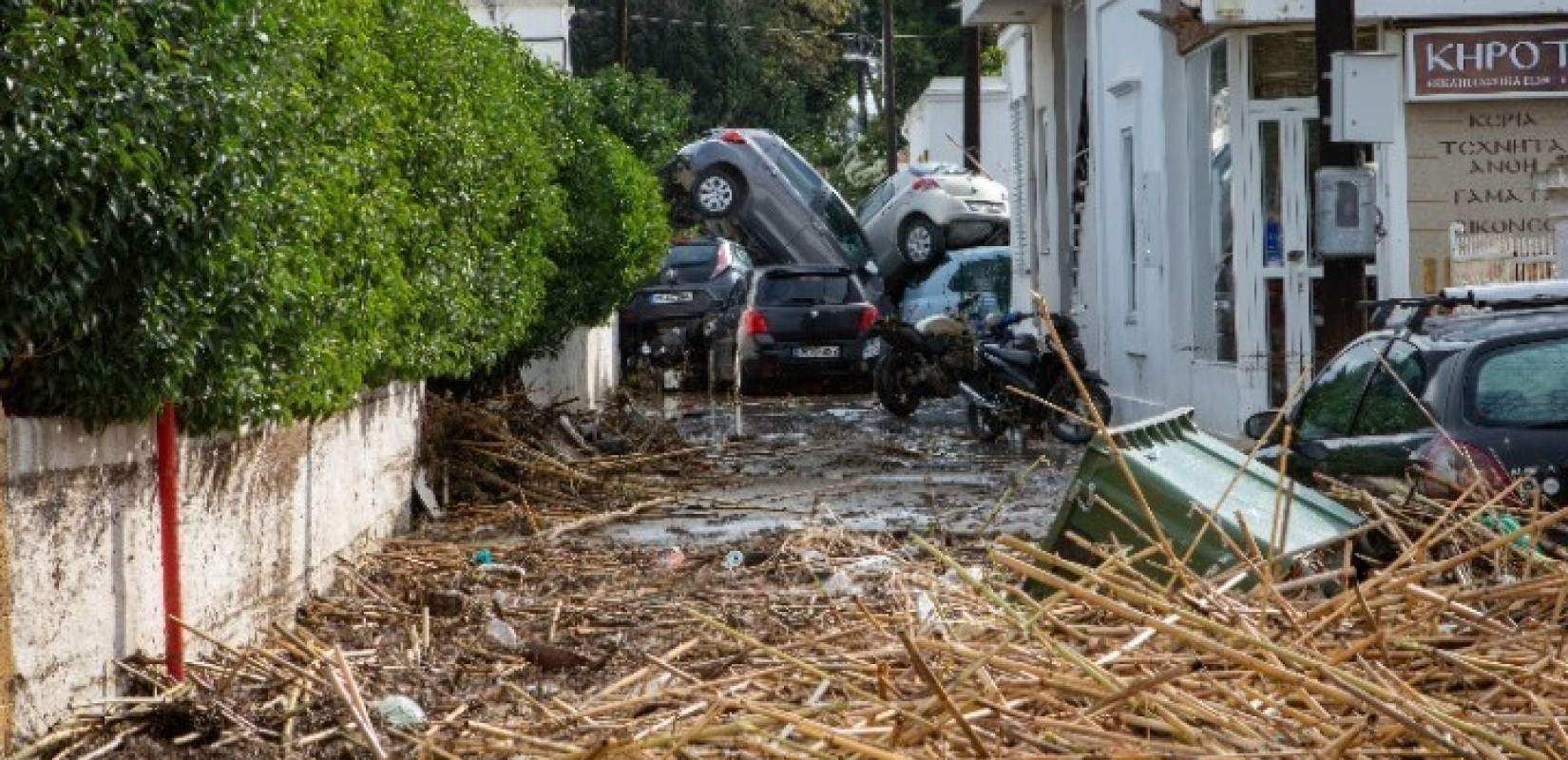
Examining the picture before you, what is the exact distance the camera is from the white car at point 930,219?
1630 inches

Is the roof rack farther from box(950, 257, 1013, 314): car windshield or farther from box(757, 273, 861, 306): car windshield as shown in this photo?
box(950, 257, 1013, 314): car windshield

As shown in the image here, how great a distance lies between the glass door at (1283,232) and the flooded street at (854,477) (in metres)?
1.91

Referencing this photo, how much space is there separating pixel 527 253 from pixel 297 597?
293 inches

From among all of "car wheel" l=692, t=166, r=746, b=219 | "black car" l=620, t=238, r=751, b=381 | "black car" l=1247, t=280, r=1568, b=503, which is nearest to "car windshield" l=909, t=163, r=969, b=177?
"car wheel" l=692, t=166, r=746, b=219

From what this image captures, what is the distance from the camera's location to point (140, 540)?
916 cm

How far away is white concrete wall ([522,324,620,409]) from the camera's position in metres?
26.6

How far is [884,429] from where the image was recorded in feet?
86.4

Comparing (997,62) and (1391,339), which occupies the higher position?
(997,62)

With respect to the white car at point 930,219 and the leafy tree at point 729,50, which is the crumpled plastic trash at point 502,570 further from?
the leafy tree at point 729,50

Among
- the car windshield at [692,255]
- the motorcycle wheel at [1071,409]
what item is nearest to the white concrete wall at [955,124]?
the car windshield at [692,255]

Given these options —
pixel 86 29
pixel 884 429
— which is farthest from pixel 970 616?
pixel 884 429

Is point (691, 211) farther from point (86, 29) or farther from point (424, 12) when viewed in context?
point (86, 29)

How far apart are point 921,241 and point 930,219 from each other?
364mm

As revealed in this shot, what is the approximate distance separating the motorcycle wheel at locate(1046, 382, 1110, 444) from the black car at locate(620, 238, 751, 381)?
38.8ft
